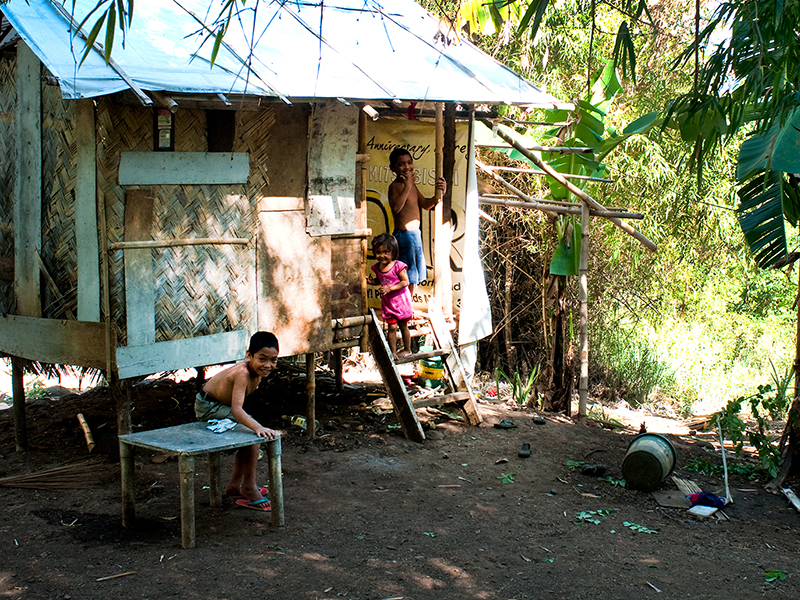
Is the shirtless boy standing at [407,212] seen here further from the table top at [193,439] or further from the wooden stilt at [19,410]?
the wooden stilt at [19,410]

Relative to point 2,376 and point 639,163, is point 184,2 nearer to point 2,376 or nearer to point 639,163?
point 2,376

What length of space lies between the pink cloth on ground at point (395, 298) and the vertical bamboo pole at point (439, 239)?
0.46m

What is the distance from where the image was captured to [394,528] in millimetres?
4785

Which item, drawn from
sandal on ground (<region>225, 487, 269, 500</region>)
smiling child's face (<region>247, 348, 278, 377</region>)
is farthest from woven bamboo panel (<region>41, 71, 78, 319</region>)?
sandal on ground (<region>225, 487, 269, 500</region>)

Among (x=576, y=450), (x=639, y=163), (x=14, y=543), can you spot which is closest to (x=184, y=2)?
(x=14, y=543)

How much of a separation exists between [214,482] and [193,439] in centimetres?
73

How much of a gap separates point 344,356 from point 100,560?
6.60 meters

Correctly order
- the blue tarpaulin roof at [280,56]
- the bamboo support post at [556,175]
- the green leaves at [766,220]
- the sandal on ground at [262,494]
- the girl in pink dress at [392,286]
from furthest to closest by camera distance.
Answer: the bamboo support post at [556,175] < the girl in pink dress at [392,286] < the green leaves at [766,220] < the sandal on ground at [262,494] < the blue tarpaulin roof at [280,56]

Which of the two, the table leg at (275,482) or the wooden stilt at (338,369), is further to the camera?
the wooden stilt at (338,369)

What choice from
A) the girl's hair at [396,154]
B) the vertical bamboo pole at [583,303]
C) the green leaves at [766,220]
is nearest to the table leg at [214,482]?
the girl's hair at [396,154]

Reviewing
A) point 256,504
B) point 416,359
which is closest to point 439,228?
point 416,359

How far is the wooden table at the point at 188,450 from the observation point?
13.2 ft

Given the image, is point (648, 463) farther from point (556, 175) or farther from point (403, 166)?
point (403, 166)

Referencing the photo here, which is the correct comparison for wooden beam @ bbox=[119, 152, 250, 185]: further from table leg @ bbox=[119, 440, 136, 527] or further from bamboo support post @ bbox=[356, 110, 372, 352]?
table leg @ bbox=[119, 440, 136, 527]
